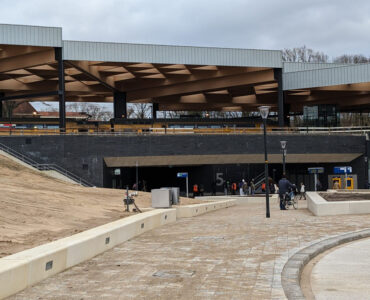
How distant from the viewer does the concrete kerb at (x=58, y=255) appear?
7.29 m

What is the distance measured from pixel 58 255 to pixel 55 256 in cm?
12

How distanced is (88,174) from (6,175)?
12.4 m

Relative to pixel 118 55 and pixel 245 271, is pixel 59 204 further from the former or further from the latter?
pixel 118 55

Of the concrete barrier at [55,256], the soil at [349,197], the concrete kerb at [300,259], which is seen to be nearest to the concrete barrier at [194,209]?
the soil at [349,197]

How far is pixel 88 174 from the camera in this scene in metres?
41.2

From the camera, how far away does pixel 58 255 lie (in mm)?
8836

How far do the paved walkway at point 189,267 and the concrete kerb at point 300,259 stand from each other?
15cm

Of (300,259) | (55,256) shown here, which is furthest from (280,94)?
(55,256)

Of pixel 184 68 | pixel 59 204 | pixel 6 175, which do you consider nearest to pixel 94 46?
pixel 184 68

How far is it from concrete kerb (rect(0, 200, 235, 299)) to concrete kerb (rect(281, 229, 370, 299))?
3.94 metres

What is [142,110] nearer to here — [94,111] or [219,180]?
[94,111]

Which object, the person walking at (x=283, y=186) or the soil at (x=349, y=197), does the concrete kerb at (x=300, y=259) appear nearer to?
the person walking at (x=283, y=186)

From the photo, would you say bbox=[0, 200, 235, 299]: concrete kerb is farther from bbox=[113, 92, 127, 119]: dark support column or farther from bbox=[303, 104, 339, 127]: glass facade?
bbox=[303, 104, 339, 127]: glass facade

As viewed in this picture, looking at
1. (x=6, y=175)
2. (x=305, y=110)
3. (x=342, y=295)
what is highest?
(x=305, y=110)
